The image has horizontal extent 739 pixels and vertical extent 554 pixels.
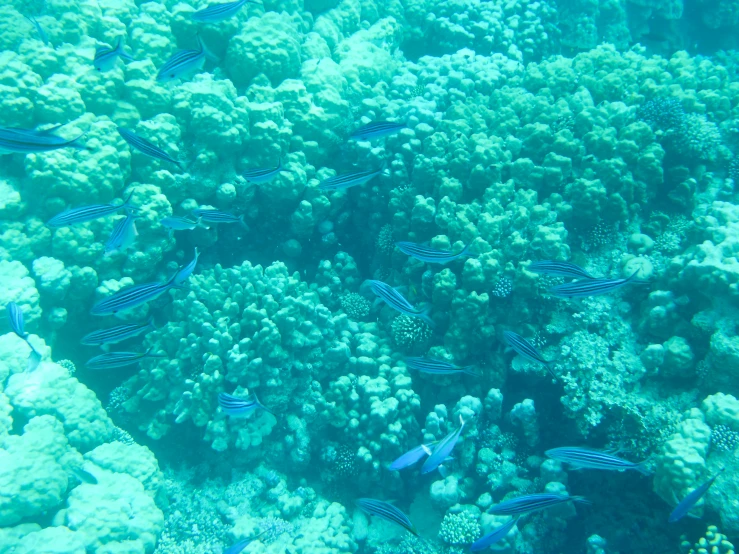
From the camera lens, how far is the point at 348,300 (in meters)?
6.31

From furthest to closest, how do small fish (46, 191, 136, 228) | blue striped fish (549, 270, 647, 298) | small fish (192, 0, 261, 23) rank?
small fish (192, 0, 261, 23)
small fish (46, 191, 136, 228)
blue striped fish (549, 270, 647, 298)

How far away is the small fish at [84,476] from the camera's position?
14.7 feet

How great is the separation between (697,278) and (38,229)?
7907mm

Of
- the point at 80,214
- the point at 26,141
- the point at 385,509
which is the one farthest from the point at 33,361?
the point at 385,509

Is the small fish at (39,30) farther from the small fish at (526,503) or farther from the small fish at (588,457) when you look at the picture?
the small fish at (588,457)

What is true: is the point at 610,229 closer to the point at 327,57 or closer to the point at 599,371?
the point at 599,371

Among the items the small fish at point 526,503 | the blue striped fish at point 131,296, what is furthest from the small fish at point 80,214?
the small fish at point 526,503

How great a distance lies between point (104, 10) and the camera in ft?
20.1

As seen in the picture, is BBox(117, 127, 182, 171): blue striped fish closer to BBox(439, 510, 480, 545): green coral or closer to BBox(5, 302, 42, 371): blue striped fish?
BBox(5, 302, 42, 371): blue striped fish

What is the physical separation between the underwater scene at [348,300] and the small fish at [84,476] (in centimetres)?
2

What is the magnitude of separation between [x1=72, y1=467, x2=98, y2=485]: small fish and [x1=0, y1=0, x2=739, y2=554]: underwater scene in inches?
0.9

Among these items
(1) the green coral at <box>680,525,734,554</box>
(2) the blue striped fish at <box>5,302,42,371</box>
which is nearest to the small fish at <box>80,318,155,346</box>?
(2) the blue striped fish at <box>5,302,42,371</box>

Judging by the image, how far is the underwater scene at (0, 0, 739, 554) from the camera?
14.6 ft

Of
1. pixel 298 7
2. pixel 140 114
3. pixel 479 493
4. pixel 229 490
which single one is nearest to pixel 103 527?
pixel 229 490
